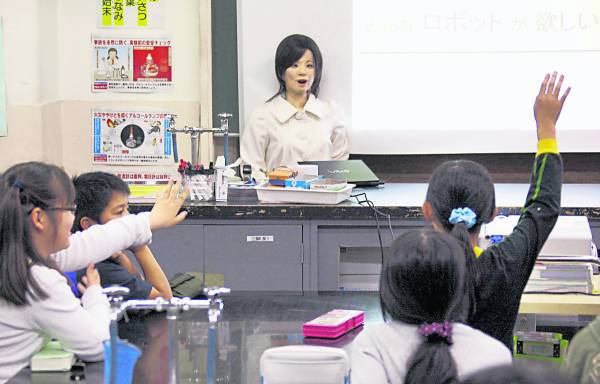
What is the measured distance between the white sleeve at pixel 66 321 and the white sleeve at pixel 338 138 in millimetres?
3036

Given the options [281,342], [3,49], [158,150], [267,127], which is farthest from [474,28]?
[281,342]

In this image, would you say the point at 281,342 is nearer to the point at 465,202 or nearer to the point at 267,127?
the point at 465,202

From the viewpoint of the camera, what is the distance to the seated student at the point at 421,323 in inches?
64.2

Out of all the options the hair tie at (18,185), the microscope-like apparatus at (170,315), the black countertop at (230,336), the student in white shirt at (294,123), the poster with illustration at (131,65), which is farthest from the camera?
the poster with illustration at (131,65)

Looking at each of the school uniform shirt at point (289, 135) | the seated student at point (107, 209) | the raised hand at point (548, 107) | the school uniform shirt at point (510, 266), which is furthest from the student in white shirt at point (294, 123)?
the school uniform shirt at point (510, 266)

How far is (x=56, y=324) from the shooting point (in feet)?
6.13

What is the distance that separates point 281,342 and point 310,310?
0.27 m

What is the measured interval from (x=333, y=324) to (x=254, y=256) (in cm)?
162

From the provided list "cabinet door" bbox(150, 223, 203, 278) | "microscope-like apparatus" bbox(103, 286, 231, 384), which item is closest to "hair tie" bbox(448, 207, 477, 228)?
"microscope-like apparatus" bbox(103, 286, 231, 384)

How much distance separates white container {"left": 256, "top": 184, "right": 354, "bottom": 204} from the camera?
11.9 ft

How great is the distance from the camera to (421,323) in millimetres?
1688

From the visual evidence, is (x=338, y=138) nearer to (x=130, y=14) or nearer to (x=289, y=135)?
(x=289, y=135)

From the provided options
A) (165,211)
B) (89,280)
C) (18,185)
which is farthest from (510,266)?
(18,185)

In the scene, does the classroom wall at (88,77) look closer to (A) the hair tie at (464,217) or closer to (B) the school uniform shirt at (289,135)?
(B) the school uniform shirt at (289,135)
